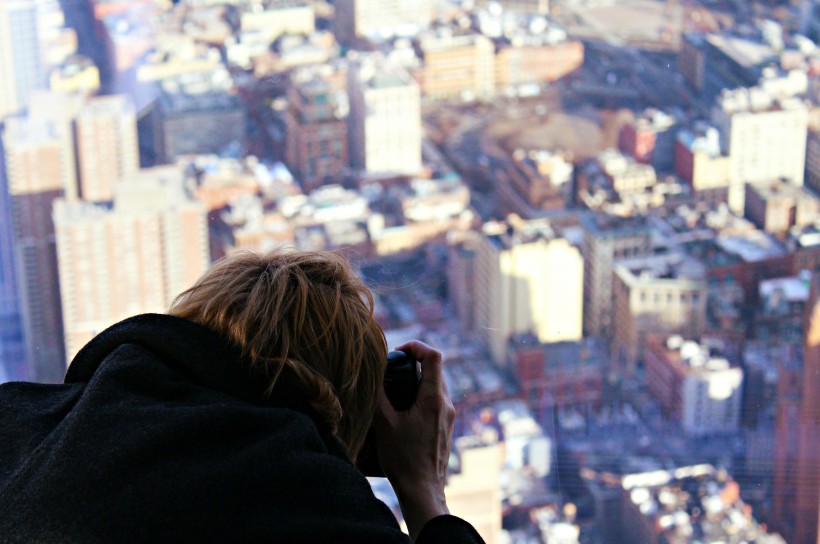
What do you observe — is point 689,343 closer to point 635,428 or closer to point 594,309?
point 594,309

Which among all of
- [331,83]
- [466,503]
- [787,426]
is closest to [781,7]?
[331,83]

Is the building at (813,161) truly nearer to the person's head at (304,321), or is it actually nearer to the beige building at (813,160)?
the beige building at (813,160)

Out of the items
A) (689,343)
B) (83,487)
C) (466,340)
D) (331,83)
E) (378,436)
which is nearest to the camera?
(83,487)

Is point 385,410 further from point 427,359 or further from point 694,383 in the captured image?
point 694,383

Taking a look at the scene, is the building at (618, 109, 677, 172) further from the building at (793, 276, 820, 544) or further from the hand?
the hand

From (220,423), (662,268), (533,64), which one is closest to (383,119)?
(533,64)

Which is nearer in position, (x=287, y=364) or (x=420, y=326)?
(x=287, y=364)

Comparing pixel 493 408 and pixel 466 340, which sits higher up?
pixel 466 340
